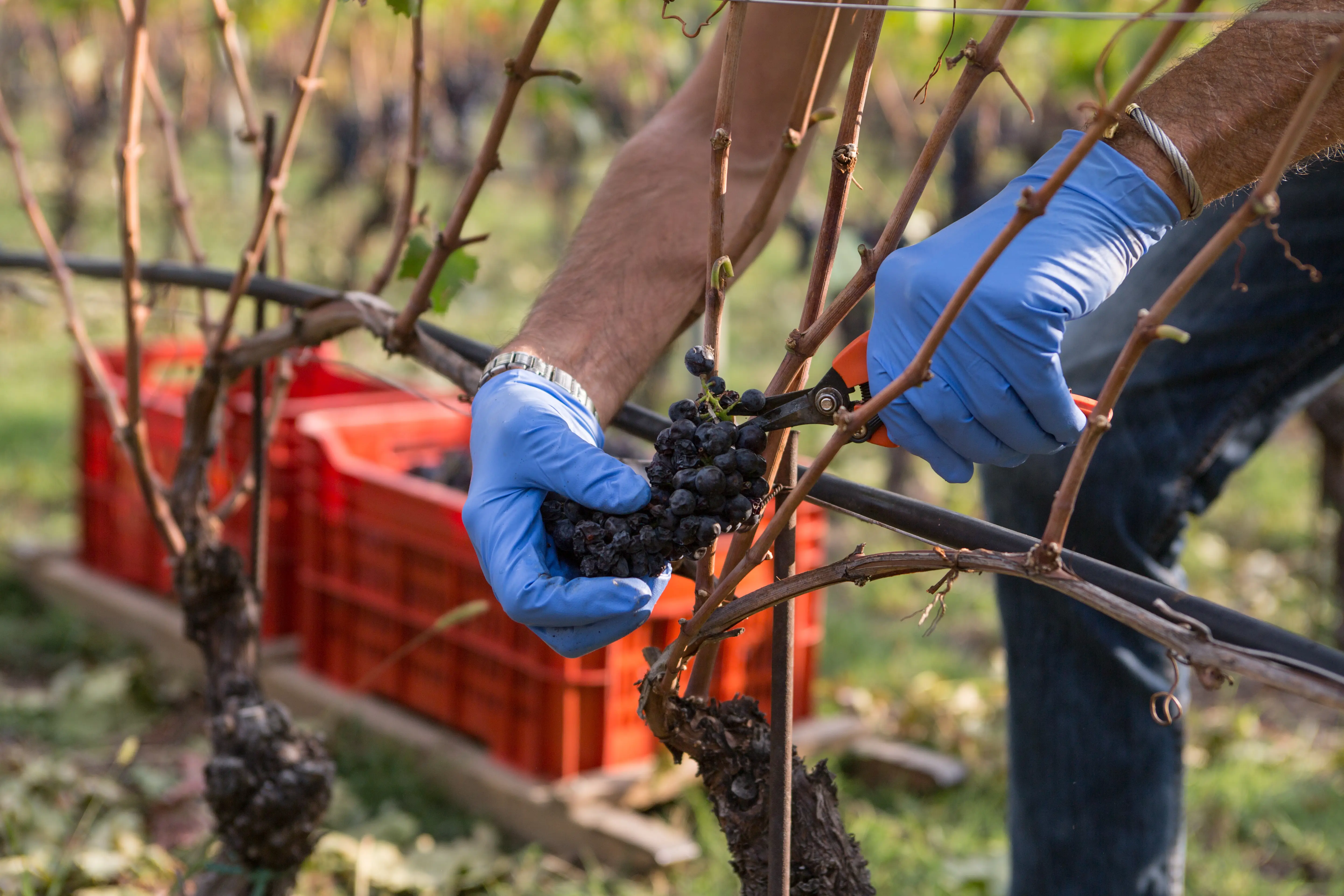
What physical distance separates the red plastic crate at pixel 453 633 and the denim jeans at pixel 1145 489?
0.70 metres

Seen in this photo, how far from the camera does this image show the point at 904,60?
6031mm

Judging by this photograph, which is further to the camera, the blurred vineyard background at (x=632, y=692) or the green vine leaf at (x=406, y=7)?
the blurred vineyard background at (x=632, y=692)

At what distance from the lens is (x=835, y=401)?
3.23ft

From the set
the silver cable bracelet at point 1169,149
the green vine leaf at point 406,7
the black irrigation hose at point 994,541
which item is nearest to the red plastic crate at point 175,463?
the green vine leaf at point 406,7

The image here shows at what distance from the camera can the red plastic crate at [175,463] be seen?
294 cm

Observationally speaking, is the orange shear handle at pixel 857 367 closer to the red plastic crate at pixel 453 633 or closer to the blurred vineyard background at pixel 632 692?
the blurred vineyard background at pixel 632 692

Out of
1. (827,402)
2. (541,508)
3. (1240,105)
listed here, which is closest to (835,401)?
(827,402)

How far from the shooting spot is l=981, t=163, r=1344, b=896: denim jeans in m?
1.59

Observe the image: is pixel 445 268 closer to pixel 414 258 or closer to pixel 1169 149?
pixel 414 258

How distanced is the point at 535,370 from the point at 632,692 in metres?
1.32

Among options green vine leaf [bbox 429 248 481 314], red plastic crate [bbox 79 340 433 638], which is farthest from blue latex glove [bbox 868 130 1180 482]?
red plastic crate [bbox 79 340 433 638]

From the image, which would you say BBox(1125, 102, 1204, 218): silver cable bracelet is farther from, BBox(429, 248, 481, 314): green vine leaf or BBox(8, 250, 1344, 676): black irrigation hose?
BBox(429, 248, 481, 314): green vine leaf

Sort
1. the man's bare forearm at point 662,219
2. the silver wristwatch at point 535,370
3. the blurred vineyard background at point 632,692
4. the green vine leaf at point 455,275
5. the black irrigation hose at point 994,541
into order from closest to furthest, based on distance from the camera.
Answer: the black irrigation hose at point 994,541 < the silver wristwatch at point 535,370 < the man's bare forearm at point 662,219 < the green vine leaf at point 455,275 < the blurred vineyard background at point 632,692

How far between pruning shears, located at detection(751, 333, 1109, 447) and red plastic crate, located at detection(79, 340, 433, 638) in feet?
6.19
